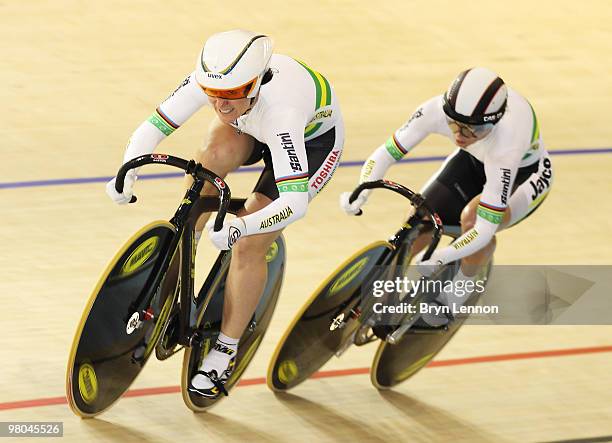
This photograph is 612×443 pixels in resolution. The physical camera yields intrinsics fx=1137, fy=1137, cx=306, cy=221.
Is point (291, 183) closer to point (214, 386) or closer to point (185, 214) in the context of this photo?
point (185, 214)

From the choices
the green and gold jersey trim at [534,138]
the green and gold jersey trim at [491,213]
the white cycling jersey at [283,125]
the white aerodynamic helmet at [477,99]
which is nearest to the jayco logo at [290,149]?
the white cycling jersey at [283,125]

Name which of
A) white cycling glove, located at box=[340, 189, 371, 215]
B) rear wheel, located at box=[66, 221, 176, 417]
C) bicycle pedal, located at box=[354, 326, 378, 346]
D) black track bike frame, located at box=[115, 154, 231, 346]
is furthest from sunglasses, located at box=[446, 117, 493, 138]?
rear wheel, located at box=[66, 221, 176, 417]

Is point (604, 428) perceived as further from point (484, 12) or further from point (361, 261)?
point (484, 12)

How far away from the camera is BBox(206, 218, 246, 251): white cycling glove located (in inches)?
124

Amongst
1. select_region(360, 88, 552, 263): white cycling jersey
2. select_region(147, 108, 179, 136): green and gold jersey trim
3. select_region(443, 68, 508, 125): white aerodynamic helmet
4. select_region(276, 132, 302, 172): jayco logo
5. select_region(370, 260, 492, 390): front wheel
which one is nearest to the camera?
select_region(276, 132, 302, 172): jayco logo

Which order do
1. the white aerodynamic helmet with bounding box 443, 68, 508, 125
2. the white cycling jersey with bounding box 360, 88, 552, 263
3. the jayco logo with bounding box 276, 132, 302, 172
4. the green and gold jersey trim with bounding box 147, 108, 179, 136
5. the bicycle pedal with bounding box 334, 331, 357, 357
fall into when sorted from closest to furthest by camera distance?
1. the jayco logo with bounding box 276, 132, 302, 172
2. the green and gold jersey trim with bounding box 147, 108, 179, 136
3. the white aerodynamic helmet with bounding box 443, 68, 508, 125
4. the white cycling jersey with bounding box 360, 88, 552, 263
5. the bicycle pedal with bounding box 334, 331, 357, 357

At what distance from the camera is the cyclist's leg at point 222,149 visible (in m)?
3.48

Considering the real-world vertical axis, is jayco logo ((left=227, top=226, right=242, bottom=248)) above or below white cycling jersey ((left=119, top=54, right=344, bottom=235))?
below

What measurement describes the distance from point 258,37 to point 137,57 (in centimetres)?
355

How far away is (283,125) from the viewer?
3.30m

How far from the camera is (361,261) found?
3.61 metres

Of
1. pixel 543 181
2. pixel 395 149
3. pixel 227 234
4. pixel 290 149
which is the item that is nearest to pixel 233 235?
pixel 227 234

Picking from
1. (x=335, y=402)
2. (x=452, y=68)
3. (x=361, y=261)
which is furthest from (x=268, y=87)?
(x=452, y=68)

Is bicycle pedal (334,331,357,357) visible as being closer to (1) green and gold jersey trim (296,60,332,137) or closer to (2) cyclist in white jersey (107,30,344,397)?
(2) cyclist in white jersey (107,30,344,397)
